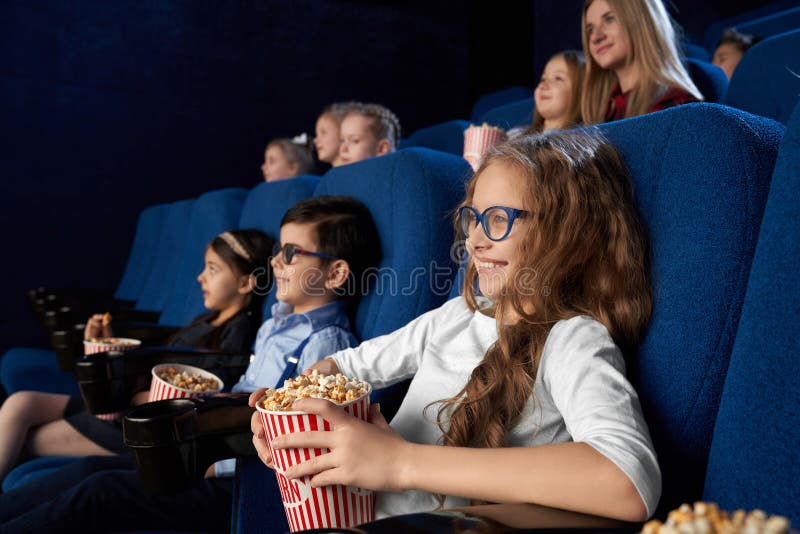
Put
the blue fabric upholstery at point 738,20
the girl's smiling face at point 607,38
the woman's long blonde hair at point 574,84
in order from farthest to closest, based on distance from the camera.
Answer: the blue fabric upholstery at point 738,20
the woman's long blonde hair at point 574,84
the girl's smiling face at point 607,38

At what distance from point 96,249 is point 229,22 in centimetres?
191

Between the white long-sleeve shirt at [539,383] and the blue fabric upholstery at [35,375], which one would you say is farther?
the blue fabric upholstery at [35,375]

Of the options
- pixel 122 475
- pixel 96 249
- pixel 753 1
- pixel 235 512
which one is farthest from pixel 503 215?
pixel 753 1

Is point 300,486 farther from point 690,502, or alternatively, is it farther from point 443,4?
point 443,4

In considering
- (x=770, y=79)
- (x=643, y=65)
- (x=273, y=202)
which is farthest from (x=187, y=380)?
(x=643, y=65)

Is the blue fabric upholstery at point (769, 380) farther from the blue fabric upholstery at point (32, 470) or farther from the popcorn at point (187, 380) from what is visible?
the blue fabric upholstery at point (32, 470)

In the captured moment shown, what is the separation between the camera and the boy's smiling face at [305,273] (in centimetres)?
146

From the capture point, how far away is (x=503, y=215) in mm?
871

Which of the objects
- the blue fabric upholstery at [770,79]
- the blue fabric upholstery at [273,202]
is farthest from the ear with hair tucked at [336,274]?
the blue fabric upholstery at [770,79]

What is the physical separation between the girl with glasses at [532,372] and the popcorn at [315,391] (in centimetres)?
3

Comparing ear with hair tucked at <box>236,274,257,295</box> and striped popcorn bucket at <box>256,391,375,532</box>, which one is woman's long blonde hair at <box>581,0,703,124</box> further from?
striped popcorn bucket at <box>256,391,375,532</box>

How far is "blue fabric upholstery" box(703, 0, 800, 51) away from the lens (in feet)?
14.2

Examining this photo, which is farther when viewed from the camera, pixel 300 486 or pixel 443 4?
pixel 443 4

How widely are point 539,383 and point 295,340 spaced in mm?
774
